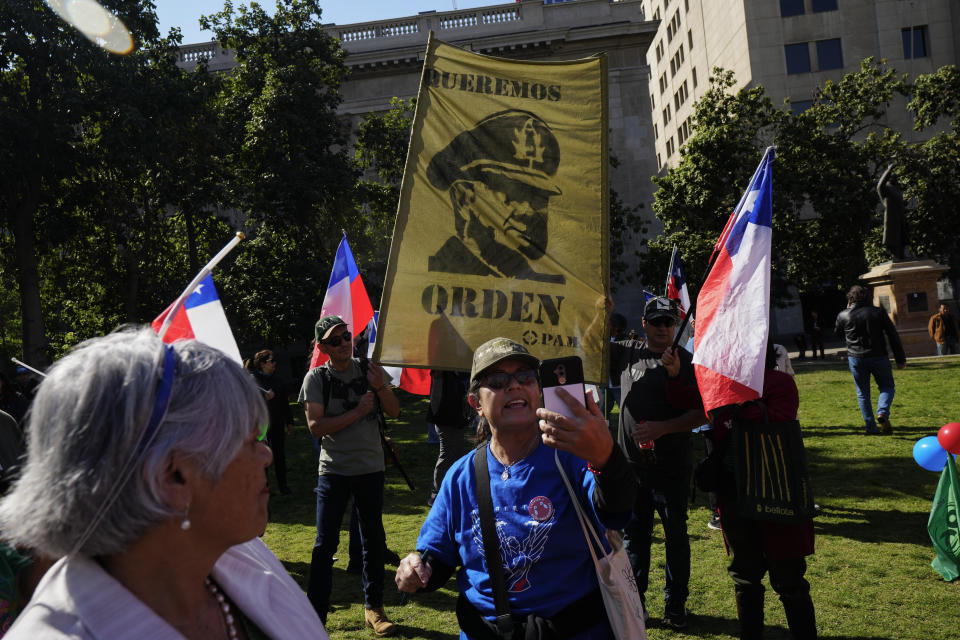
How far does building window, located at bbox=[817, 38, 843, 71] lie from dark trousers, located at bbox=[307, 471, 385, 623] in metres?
44.3

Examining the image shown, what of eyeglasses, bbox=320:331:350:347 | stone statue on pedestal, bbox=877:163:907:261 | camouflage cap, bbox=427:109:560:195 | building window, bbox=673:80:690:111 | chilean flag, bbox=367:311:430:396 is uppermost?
building window, bbox=673:80:690:111

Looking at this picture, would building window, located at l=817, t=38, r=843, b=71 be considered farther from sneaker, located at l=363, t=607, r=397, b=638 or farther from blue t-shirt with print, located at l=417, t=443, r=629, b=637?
blue t-shirt with print, located at l=417, t=443, r=629, b=637

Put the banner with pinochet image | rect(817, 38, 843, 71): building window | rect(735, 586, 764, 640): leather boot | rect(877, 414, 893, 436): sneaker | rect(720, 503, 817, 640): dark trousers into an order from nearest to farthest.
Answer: the banner with pinochet image < rect(720, 503, 817, 640): dark trousers < rect(735, 586, 764, 640): leather boot < rect(877, 414, 893, 436): sneaker < rect(817, 38, 843, 71): building window

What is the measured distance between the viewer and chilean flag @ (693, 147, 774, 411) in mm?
4090

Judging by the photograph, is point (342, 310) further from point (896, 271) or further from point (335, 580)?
point (896, 271)

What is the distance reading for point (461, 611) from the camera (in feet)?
9.73

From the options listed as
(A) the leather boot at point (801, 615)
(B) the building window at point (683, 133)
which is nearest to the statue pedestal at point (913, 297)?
(A) the leather boot at point (801, 615)

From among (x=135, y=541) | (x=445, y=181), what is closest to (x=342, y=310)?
(x=445, y=181)

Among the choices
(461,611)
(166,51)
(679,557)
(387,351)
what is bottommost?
(679,557)

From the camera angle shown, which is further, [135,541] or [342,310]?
[342,310]

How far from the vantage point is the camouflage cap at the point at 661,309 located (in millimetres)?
5578

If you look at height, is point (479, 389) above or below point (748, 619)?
above

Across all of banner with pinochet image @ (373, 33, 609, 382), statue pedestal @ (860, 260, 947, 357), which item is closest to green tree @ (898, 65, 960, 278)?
statue pedestal @ (860, 260, 947, 357)

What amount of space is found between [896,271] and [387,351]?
18.8 meters
